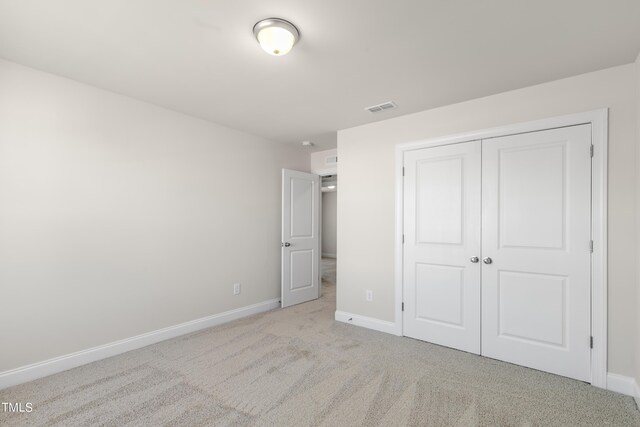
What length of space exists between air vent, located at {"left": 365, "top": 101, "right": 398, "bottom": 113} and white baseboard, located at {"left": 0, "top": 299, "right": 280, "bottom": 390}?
295 centimetres

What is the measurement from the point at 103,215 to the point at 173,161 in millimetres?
899

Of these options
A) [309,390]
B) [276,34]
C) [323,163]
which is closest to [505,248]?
[309,390]

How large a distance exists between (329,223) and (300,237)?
6057 mm

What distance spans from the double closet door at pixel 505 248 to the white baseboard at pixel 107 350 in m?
2.23

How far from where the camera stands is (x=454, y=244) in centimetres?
A: 311

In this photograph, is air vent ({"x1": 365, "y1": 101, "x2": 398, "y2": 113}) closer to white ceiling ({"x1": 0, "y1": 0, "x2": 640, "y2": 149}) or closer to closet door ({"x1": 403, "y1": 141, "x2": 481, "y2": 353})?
white ceiling ({"x1": 0, "y1": 0, "x2": 640, "y2": 149})

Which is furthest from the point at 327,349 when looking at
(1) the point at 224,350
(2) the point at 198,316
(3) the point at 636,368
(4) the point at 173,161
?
(4) the point at 173,161

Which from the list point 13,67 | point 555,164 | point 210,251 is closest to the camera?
point 13,67

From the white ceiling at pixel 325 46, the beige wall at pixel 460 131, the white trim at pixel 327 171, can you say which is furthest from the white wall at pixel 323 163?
the white ceiling at pixel 325 46

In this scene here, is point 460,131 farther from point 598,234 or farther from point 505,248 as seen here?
point 598,234

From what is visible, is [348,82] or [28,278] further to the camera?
[348,82]

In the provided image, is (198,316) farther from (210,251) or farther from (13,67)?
(13,67)

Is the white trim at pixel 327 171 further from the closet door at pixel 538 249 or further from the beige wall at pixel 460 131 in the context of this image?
the closet door at pixel 538 249

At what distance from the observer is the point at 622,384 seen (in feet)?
7.52
